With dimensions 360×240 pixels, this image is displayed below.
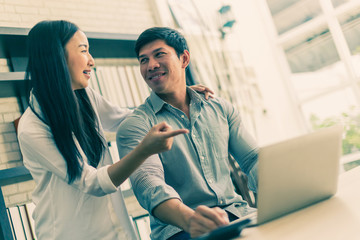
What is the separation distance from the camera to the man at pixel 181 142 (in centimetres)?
141

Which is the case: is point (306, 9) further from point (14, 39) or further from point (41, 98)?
point (41, 98)

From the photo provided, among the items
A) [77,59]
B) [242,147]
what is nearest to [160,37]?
[77,59]

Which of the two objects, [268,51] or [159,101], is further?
[268,51]

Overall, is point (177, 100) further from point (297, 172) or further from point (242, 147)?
point (297, 172)

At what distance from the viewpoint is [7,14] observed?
9.82 ft

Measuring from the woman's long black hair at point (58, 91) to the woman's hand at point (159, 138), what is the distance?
38 cm

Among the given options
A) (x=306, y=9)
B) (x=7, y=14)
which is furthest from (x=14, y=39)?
(x=306, y=9)

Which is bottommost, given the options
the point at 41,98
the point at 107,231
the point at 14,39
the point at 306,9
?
the point at 107,231

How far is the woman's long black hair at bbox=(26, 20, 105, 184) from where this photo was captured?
1431mm

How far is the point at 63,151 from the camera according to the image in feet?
4.58

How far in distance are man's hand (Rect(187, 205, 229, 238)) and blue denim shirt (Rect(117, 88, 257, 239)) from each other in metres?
0.43

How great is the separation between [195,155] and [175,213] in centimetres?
50

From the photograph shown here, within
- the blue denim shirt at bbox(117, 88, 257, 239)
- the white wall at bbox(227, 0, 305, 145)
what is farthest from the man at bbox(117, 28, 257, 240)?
the white wall at bbox(227, 0, 305, 145)

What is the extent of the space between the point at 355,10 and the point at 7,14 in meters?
3.86
